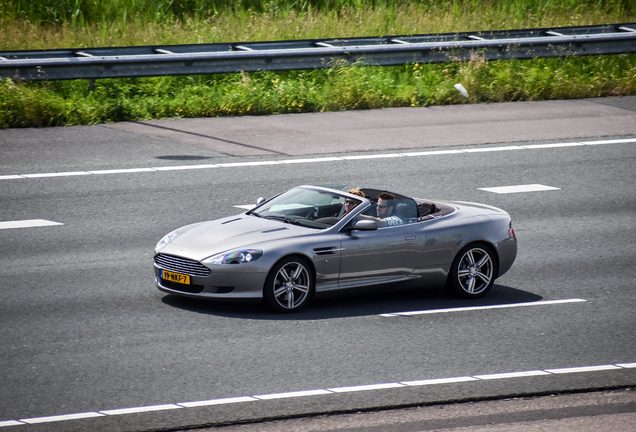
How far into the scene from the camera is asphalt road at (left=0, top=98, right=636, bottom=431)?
7453mm

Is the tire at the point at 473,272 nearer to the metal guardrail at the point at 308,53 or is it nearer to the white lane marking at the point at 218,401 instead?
the white lane marking at the point at 218,401

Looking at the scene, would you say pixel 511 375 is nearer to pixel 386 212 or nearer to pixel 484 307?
pixel 484 307

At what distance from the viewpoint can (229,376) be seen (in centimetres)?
766

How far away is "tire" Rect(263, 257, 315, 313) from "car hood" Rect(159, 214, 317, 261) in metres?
0.32

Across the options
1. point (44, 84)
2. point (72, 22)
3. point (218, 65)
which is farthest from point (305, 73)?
point (72, 22)

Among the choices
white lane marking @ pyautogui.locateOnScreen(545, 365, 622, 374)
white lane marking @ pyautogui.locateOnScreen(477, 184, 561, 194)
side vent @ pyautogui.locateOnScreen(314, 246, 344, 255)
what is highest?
side vent @ pyautogui.locateOnScreen(314, 246, 344, 255)

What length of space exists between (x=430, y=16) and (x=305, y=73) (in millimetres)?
7347

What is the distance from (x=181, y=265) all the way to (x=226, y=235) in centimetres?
59

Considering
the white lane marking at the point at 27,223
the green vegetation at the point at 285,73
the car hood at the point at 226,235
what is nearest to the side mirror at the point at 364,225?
the car hood at the point at 226,235

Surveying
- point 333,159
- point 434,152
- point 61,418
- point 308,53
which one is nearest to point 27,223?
point 333,159

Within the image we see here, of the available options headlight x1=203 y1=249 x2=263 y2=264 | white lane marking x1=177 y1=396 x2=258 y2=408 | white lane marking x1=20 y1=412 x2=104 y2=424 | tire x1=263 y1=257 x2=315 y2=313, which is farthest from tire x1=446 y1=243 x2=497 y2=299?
white lane marking x1=20 y1=412 x2=104 y2=424

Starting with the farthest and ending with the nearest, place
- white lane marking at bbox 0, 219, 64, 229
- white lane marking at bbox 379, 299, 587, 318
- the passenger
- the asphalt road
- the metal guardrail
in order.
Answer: the metal guardrail, white lane marking at bbox 0, 219, 64, 229, the passenger, white lane marking at bbox 379, 299, 587, 318, the asphalt road

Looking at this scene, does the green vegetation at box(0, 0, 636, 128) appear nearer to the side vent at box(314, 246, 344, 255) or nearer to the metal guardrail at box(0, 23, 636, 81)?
the metal guardrail at box(0, 23, 636, 81)

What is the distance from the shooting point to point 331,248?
9.64m
